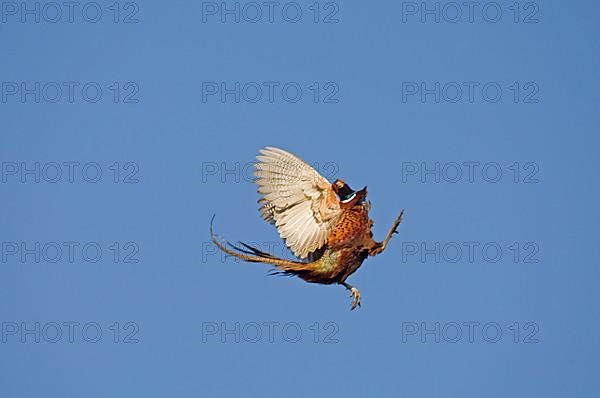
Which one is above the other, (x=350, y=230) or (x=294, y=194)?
(x=294, y=194)

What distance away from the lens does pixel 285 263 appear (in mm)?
41781

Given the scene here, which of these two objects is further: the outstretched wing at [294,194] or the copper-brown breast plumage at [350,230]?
the outstretched wing at [294,194]

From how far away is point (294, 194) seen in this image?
1660 inches

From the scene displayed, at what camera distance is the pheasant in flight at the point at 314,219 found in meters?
41.8

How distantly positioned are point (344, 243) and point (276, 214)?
1.65 metres

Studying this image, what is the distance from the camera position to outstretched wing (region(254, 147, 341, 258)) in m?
42.1

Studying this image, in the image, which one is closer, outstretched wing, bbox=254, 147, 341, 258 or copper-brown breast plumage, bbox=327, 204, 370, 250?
copper-brown breast plumage, bbox=327, 204, 370, 250

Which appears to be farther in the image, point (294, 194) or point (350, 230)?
point (294, 194)

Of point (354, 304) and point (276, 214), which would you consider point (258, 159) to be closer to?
point (276, 214)

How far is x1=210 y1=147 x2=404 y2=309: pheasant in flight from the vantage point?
41.8 metres

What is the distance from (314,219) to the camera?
42125mm

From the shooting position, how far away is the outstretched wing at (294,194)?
4206 centimetres

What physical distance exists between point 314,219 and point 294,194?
70 centimetres

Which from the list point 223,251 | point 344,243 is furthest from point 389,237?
point 223,251
